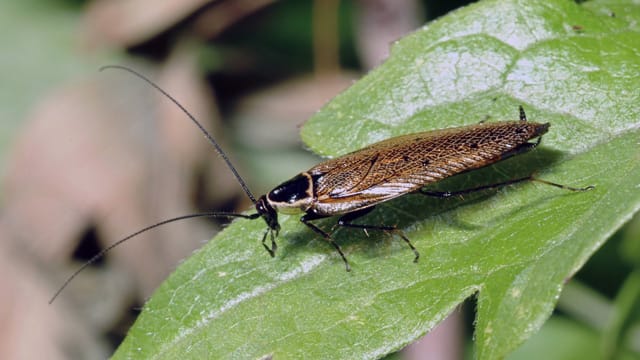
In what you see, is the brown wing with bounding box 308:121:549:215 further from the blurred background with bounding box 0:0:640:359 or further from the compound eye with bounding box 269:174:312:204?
the blurred background with bounding box 0:0:640:359

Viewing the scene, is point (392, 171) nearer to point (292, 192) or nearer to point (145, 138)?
point (292, 192)

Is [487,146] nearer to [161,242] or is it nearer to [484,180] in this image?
[484,180]

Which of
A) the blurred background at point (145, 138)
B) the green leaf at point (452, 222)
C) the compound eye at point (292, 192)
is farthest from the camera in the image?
the blurred background at point (145, 138)

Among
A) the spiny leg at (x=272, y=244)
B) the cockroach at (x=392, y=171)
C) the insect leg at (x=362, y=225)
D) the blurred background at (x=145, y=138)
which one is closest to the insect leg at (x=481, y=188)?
the cockroach at (x=392, y=171)

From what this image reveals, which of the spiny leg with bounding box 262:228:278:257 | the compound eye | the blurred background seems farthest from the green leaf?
the blurred background

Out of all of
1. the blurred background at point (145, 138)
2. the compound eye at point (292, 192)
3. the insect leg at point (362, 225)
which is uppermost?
the compound eye at point (292, 192)

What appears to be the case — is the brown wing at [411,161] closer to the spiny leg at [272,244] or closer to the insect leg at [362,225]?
the insect leg at [362,225]

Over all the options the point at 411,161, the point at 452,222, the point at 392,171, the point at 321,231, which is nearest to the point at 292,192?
the point at 321,231

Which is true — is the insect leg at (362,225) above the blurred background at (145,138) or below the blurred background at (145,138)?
above

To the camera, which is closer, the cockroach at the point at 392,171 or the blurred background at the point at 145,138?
the cockroach at the point at 392,171
